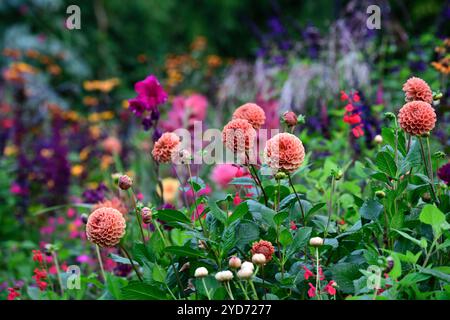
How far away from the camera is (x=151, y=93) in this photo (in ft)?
5.60

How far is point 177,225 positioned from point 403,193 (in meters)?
0.50

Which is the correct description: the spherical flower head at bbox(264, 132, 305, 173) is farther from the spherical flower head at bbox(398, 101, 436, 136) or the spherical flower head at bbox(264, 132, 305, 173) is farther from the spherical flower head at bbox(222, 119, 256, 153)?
the spherical flower head at bbox(398, 101, 436, 136)

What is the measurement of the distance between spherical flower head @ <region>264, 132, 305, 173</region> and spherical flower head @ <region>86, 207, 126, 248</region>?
1.09 feet

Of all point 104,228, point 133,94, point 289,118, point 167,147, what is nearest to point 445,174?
point 289,118

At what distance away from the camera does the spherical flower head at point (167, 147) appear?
135 cm

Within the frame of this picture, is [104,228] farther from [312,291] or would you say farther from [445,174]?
[445,174]

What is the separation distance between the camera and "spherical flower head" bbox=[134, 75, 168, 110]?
1680 mm

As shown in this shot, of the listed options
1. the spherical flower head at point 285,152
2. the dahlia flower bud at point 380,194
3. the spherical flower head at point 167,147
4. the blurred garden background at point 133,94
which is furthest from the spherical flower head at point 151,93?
the dahlia flower bud at point 380,194

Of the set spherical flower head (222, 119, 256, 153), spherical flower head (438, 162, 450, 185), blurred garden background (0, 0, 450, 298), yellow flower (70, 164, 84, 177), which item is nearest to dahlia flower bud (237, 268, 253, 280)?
spherical flower head (222, 119, 256, 153)

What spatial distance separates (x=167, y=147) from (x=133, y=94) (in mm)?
5670

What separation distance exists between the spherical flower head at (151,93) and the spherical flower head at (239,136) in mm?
520

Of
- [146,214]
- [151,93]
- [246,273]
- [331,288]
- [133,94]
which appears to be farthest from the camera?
Result: [133,94]

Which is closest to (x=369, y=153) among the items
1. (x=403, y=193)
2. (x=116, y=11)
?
(x=403, y=193)

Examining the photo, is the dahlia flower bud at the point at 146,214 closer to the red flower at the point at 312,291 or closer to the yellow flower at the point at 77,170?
the red flower at the point at 312,291
